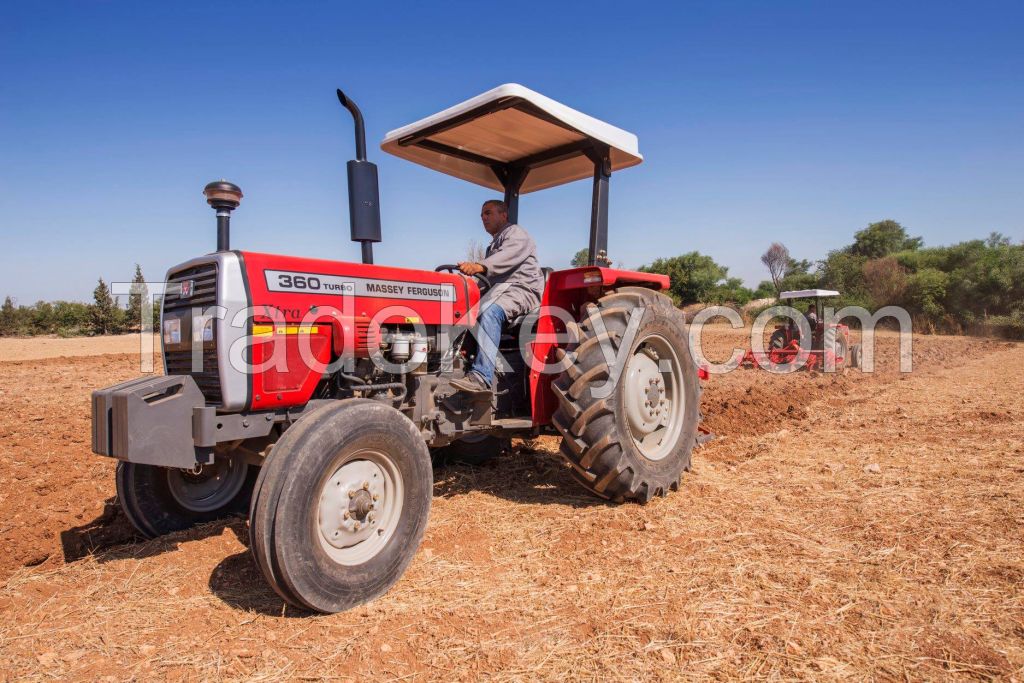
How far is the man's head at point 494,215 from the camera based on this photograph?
15.4 ft

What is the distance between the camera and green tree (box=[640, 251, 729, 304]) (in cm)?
3888

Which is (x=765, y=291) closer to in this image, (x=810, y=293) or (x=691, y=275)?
(x=691, y=275)

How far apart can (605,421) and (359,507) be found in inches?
61.4

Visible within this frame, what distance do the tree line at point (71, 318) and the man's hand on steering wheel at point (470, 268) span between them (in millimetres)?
38130

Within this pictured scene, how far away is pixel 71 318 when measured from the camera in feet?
133

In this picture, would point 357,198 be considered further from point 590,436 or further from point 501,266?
point 590,436

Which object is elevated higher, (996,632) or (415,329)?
(415,329)

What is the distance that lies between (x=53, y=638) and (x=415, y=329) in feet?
7.02

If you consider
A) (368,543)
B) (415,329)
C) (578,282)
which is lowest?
(368,543)

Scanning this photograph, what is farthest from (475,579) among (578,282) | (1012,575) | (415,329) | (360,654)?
(1012,575)

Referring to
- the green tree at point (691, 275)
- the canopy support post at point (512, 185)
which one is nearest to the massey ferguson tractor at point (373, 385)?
the canopy support post at point (512, 185)

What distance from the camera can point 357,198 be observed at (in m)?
3.55

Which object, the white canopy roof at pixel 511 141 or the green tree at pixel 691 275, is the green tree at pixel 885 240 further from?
the white canopy roof at pixel 511 141

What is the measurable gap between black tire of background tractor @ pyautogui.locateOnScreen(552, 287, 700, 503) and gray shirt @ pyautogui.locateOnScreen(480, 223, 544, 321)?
0.47 m
